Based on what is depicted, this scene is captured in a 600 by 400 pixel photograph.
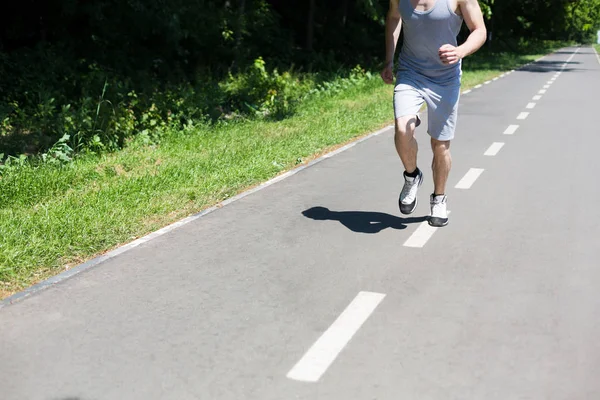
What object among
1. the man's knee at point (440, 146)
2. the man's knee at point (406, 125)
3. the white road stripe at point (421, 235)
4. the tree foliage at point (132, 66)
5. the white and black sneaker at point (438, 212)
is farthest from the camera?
the tree foliage at point (132, 66)

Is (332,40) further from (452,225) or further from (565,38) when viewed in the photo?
(565,38)

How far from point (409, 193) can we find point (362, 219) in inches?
18.3

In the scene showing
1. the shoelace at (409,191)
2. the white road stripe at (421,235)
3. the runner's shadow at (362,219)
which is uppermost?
the shoelace at (409,191)

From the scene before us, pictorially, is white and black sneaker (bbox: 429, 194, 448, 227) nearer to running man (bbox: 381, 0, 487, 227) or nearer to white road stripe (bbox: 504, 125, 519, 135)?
running man (bbox: 381, 0, 487, 227)

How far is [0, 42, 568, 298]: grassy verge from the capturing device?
533cm

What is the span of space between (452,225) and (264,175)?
2.68 metres

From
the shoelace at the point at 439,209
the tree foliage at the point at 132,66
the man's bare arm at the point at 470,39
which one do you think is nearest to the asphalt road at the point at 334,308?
the shoelace at the point at 439,209

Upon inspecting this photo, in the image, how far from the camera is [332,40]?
3158 cm

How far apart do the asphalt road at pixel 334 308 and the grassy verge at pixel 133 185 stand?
34 centimetres

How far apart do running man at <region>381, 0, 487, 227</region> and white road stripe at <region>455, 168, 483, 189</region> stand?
64.0 inches

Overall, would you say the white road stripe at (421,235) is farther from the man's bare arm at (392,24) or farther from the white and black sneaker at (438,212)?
the man's bare arm at (392,24)

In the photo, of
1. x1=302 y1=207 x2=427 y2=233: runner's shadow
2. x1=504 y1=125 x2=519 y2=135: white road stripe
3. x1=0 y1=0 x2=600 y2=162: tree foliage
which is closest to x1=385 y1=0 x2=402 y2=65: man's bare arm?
x1=302 y1=207 x2=427 y2=233: runner's shadow

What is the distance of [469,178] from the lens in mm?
8062

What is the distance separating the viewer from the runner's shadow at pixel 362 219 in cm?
607
